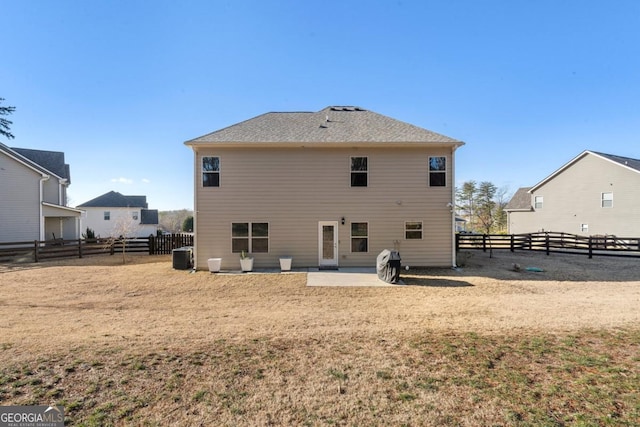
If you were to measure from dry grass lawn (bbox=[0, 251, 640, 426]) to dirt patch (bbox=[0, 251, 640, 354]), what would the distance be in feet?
0.21

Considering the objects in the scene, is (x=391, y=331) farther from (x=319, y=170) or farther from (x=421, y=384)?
(x=319, y=170)

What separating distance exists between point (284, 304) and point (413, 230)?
7.29 metres

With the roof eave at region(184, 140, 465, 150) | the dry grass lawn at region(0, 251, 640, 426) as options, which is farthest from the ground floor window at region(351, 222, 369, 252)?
the dry grass lawn at region(0, 251, 640, 426)

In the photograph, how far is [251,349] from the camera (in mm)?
4367

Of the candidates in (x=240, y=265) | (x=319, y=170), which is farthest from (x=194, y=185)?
(x=319, y=170)

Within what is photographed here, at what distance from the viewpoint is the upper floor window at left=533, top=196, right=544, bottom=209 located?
25.7m

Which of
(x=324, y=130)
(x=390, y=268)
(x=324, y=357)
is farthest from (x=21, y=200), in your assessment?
(x=324, y=357)

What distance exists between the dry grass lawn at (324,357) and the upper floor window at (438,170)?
17.9 feet

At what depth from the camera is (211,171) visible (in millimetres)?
11945

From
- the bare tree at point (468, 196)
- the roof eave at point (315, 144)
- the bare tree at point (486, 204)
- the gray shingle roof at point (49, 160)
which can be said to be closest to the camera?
Answer: the roof eave at point (315, 144)

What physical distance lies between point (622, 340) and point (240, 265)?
11194 millimetres

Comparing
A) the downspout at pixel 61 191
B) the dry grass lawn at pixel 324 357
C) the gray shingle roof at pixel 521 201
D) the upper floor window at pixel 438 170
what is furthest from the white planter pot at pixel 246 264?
the gray shingle roof at pixel 521 201

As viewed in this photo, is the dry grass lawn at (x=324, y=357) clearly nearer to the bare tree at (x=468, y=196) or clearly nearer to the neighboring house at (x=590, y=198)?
the neighboring house at (x=590, y=198)

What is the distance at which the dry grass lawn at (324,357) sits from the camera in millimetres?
3010
